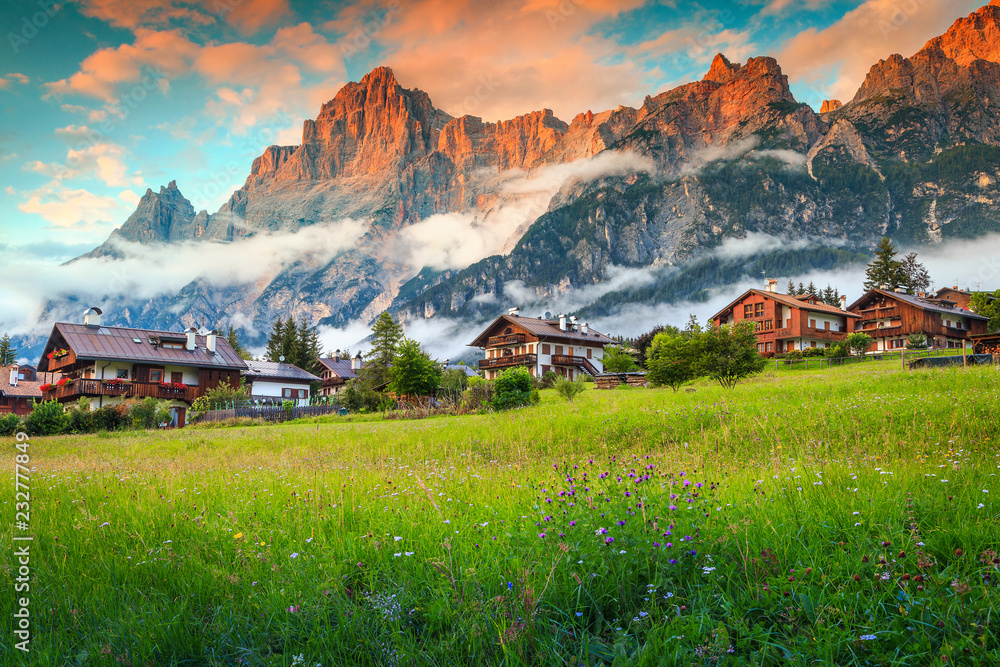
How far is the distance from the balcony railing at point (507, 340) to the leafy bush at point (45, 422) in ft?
160

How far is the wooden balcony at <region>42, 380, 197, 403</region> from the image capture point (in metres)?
44.2

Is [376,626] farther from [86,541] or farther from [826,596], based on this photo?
[86,541]

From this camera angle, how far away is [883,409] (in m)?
11.0

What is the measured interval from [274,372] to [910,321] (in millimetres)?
77834

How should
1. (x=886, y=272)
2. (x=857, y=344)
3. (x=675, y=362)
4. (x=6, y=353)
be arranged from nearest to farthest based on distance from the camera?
(x=675, y=362), (x=857, y=344), (x=886, y=272), (x=6, y=353)

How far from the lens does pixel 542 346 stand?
68125 millimetres

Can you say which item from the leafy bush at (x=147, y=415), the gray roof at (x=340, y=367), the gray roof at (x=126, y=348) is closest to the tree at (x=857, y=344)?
the leafy bush at (x=147, y=415)

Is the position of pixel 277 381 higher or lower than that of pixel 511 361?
lower

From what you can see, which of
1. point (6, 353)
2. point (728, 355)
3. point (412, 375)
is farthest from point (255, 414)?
point (6, 353)

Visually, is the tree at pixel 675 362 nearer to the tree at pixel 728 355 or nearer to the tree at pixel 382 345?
the tree at pixel 728 355

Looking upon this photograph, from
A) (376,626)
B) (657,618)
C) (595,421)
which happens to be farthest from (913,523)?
(595,421)

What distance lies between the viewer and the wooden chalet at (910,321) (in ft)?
214

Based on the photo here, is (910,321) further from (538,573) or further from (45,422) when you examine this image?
(45,422)

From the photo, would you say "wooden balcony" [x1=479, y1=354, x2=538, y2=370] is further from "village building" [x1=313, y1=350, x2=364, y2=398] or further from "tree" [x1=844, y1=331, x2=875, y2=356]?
"tree" [x1=844, y1=331, x2=875, y2=356]
